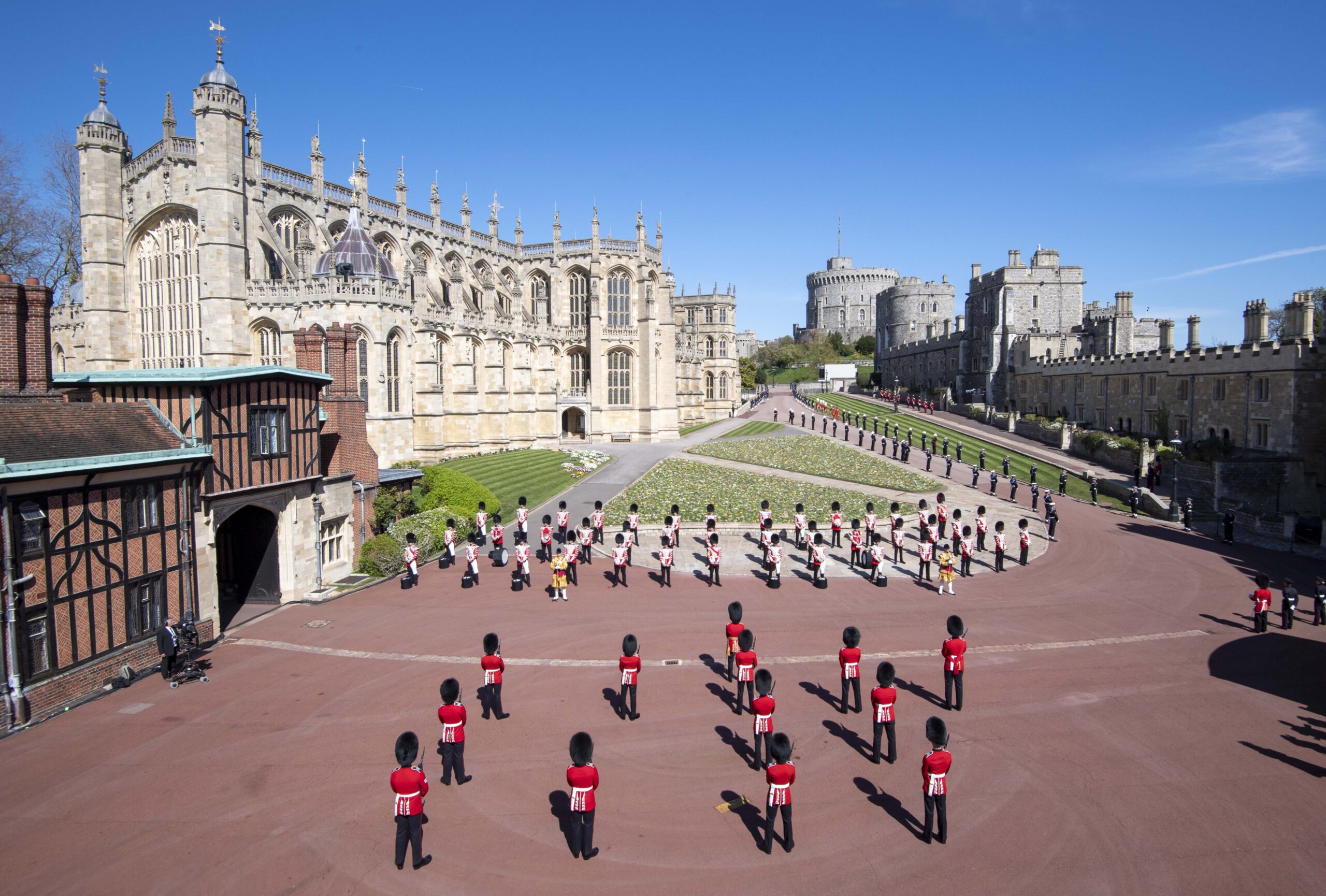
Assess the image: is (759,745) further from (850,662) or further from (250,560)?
(250,560)

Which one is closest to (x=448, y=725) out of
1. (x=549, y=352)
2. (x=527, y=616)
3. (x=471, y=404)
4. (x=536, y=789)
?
(x=536, y=789)

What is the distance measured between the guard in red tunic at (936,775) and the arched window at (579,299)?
171ft

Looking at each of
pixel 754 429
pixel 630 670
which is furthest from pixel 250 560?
pixel 754 429

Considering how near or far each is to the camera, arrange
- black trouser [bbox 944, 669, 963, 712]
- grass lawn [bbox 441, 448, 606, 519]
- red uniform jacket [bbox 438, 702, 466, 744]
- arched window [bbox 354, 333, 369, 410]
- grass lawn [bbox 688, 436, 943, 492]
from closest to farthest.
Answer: red uniform jacket [bbox 438, 702, 466, 744]
black trouser [bbox 944, 669, 963, 712]
grass lawn [bbox 441, 448, 606, 519]
arched window [bbox 354, 333, 369, 410]
grass lawn [bbox 688, 436, 943, 492]

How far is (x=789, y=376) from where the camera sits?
374 ft

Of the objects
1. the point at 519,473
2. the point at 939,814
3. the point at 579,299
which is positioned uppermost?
the point at 579,299

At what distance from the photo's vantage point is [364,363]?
3359 cm

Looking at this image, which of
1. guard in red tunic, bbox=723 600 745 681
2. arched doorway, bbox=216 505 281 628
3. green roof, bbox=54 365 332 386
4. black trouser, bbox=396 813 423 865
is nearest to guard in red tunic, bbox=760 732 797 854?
black trouser, bbox=396 813 423 865

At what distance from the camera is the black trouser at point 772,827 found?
318 inches

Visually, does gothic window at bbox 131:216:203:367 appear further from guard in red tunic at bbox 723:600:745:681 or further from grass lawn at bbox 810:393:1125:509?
grass lawn at bbox 810:393:1125:509

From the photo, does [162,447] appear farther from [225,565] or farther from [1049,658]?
[1049,658]

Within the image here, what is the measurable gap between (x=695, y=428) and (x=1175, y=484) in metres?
38.7

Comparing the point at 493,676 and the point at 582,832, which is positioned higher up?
the point at 493,676

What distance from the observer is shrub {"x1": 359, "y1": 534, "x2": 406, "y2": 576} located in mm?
20016
